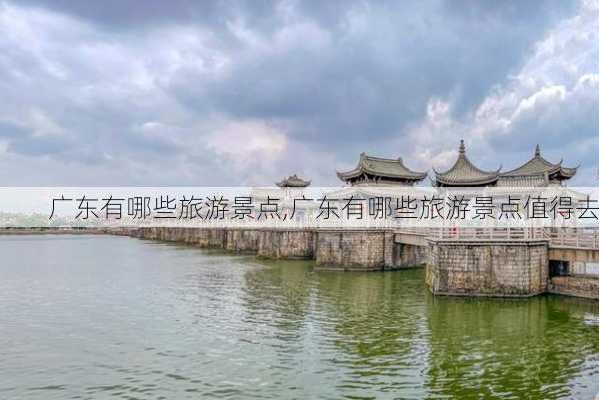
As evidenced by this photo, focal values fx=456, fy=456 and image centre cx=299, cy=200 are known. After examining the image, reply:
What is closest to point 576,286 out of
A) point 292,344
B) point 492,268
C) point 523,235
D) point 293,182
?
point 523,235

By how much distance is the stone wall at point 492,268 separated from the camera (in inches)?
867

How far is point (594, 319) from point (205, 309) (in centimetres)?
1667

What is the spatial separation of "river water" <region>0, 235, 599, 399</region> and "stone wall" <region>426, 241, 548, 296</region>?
849 mm

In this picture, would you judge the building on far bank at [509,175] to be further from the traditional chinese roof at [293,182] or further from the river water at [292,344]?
the traditional chinese roof at [293,182]

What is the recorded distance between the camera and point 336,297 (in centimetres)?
2444

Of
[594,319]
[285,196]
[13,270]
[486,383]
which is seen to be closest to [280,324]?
[486,383]

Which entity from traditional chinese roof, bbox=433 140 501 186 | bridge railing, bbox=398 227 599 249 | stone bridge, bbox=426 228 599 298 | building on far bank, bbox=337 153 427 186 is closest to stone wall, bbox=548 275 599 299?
stone bridge, bbox=426 228 599 298

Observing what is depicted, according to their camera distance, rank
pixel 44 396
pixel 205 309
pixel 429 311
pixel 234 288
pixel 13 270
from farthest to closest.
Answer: pixel 13 270
pixel 234 288
pixel 205 309
pixel 429 311
pixel 44 396

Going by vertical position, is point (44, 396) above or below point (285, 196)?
below

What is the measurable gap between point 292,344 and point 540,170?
24040 millimetres

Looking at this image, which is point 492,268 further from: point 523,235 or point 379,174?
point 379,174

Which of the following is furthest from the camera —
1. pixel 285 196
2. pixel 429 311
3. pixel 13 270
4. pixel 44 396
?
pixel 285 196

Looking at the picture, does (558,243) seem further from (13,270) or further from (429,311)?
(13,270)

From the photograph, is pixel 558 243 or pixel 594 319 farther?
pixel 558 243
